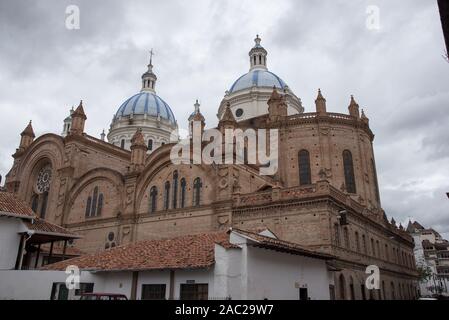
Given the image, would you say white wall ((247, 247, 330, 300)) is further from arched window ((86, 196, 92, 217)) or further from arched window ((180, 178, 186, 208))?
arched window ((86, 196, 92, 217))

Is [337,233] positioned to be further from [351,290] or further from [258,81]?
[258,81]

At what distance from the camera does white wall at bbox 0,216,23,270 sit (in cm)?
2220

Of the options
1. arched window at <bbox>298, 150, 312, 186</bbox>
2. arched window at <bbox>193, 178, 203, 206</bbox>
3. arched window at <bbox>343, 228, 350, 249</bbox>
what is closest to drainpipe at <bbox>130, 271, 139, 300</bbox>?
arched window at <bbox>193, 178, 203, 206</bbox>

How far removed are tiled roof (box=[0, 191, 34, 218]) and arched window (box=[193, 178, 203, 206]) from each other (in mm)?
11755

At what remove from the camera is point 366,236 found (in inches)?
1208

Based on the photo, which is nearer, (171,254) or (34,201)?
(171,254)

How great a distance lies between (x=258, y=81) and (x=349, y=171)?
726 inches

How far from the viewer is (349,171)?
115ft

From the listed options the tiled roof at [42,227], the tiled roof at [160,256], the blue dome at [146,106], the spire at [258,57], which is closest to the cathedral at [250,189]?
the spire at [258,57]

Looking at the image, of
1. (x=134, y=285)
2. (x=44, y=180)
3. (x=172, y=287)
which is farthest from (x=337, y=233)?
(x=44, y=180)

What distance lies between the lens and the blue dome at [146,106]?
6172cm

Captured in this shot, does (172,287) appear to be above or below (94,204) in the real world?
below

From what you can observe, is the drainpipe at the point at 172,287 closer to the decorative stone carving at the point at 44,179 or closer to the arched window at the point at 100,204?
the arched window at the point at 100,204
